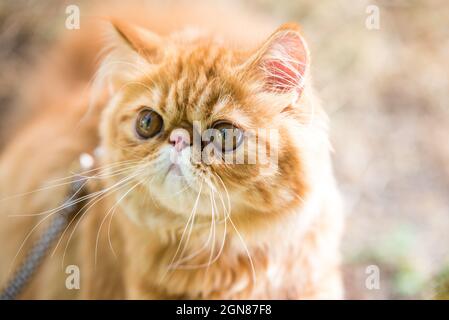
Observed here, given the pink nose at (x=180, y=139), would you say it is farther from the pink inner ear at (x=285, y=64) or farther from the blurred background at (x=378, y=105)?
the blurred background at (x=378, y=105)

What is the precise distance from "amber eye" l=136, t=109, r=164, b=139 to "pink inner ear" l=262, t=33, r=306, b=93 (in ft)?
0.97

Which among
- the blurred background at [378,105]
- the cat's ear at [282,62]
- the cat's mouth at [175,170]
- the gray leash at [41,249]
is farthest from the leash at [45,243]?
the blurred background at [378,105]

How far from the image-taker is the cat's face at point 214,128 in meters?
1.18

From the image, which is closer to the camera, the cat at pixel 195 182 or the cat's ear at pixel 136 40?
the cat at pixel 195 182

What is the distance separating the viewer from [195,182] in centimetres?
117

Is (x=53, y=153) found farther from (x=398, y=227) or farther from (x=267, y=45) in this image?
(x=398, y=227)

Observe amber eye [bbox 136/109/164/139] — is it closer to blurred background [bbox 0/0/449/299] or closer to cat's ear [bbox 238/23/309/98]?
cat's ear [bbox 238/23/309/98]

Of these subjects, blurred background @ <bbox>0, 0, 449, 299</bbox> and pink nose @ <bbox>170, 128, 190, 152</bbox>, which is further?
blurred background @ <bbox>0, 0, 449, 299</bbox>

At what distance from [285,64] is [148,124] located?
38 cm

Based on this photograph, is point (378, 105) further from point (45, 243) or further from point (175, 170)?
point (45, 243)

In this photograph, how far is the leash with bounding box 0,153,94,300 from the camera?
1.46 meters

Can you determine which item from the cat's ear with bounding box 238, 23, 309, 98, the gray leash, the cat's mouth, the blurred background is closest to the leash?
the gray leash

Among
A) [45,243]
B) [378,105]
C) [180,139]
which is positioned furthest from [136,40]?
[378,105]
